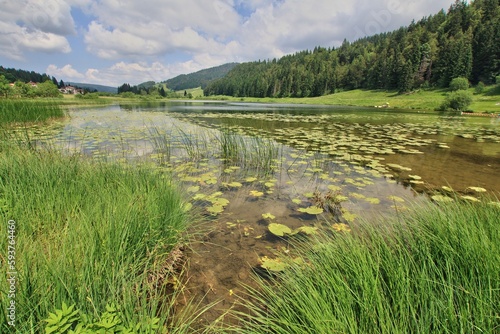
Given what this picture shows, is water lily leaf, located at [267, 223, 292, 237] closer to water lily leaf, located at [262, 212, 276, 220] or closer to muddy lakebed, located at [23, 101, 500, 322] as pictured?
muddy lakebed, located at [23, 101, 500, 322]

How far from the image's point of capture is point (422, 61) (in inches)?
2810

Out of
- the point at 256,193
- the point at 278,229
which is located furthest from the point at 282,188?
the point at 278,229

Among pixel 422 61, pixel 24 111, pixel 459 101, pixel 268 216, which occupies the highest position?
pixel 422 61

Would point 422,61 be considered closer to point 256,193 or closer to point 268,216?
point 256,193

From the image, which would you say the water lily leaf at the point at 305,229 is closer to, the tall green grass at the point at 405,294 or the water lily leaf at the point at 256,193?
the tall green grass at the point at 405,294

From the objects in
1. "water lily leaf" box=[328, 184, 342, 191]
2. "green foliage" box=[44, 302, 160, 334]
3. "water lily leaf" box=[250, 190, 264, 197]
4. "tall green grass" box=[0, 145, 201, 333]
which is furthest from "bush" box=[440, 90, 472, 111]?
"green foliage" box=[44, 302, 160, 334]

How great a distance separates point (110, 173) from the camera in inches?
140

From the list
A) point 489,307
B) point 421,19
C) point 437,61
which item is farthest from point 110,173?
point 421,19

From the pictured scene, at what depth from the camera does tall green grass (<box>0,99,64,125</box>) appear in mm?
8625

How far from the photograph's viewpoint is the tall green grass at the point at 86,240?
1.47 meters

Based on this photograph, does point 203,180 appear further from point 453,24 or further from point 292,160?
point 453,24

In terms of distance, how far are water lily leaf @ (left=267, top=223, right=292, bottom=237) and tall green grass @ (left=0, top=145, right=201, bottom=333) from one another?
1.34m

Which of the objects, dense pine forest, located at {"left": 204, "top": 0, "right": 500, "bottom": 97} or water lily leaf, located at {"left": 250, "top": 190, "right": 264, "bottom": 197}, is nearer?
water lily leaf, located at {"left": 250, "top": 190, "right": 264, "bottom": 197}

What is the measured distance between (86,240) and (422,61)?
314 ft
